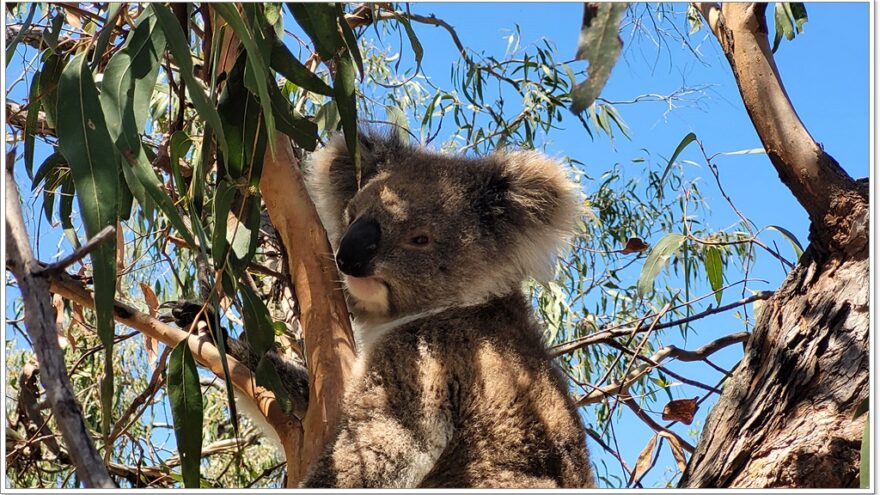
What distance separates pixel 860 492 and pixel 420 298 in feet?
3.82

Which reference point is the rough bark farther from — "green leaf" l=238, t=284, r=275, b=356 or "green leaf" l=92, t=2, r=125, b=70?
"green leaf" l=92, t=2, r=125, b=70

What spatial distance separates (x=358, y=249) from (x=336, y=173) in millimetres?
536

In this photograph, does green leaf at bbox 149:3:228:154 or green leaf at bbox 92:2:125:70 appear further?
green leaf at bbox 92:2:125:70

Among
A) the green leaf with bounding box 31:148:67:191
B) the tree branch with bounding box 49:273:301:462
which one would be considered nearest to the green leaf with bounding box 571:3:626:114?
the tree branch with bounding box 49:273:301:462

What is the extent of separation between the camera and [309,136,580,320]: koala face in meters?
2.35

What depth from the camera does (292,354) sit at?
328cm

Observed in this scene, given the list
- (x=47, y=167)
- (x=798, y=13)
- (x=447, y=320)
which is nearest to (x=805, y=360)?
(x=447, y=320)

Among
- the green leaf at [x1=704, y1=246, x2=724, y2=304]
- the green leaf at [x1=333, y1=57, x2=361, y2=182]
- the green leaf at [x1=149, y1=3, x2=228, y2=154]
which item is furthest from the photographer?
the green leaf at [x1=704, y1=246, x2=724, y2=304]

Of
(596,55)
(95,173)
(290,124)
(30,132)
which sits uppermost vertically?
(30,132)

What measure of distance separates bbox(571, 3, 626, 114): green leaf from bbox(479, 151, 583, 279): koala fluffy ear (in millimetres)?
1457

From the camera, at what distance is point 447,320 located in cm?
234

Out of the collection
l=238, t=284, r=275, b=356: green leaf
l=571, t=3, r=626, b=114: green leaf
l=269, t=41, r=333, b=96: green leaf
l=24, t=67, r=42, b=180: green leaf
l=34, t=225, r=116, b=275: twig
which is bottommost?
l=34, t=225, r=116, b=275: twig

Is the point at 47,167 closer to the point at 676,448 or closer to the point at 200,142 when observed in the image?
the point at 200,142

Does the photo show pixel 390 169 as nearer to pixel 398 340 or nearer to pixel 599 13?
pixel 398 340
